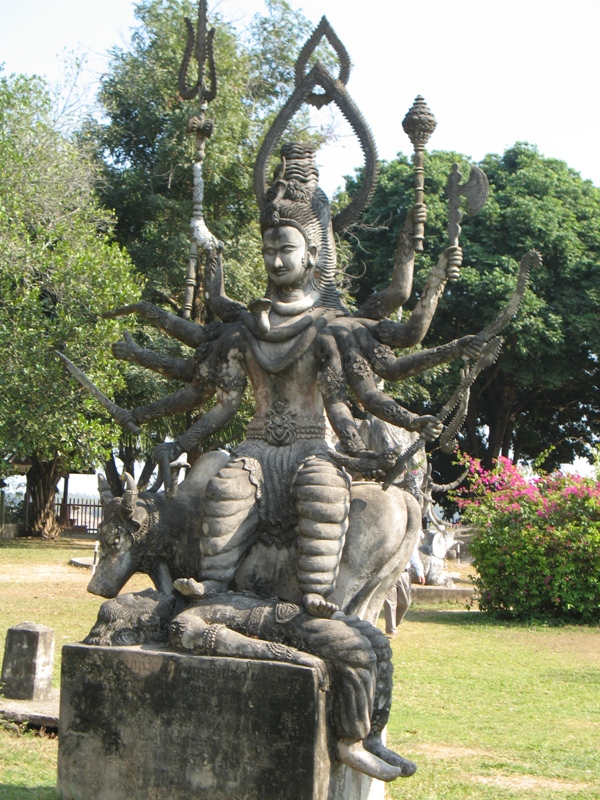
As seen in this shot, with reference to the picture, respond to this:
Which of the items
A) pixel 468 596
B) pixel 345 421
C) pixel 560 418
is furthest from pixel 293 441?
pixel 560 418

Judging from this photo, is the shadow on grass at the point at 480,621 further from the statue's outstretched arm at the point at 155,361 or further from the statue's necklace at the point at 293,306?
the statue's necklace at the point at 293,306

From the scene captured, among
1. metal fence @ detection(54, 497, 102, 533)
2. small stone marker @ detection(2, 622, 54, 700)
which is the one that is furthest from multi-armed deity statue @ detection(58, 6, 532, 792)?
metal fence @ detection(54, 497, 102, 533)

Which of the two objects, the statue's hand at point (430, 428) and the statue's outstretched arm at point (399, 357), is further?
the statue's outstretched arm at point (399, 357)

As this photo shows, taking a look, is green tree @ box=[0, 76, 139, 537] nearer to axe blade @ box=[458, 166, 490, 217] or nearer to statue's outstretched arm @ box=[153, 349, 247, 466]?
statue's outstretched arm @ box=[153, 349, 247, 466]

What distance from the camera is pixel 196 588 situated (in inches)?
181

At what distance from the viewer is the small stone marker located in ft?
24.9

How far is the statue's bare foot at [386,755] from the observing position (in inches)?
171

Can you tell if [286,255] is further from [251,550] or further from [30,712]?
[30,712]

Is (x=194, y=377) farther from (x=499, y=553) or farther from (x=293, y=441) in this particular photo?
(x=499, y=553)

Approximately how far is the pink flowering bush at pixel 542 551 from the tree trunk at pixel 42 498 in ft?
48.1

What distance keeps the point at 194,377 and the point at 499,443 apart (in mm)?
25102

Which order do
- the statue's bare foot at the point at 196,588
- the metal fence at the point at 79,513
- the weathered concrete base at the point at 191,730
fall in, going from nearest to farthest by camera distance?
1. the weathered concrete base at the point at 191,730
2. the statue's bare foot at the point at 196,588
3. the metal fence at the point at 79,513

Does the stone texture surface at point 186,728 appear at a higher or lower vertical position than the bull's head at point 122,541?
lower

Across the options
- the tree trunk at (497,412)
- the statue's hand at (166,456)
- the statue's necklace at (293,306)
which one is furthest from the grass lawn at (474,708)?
the tree trunk at (497,412)
